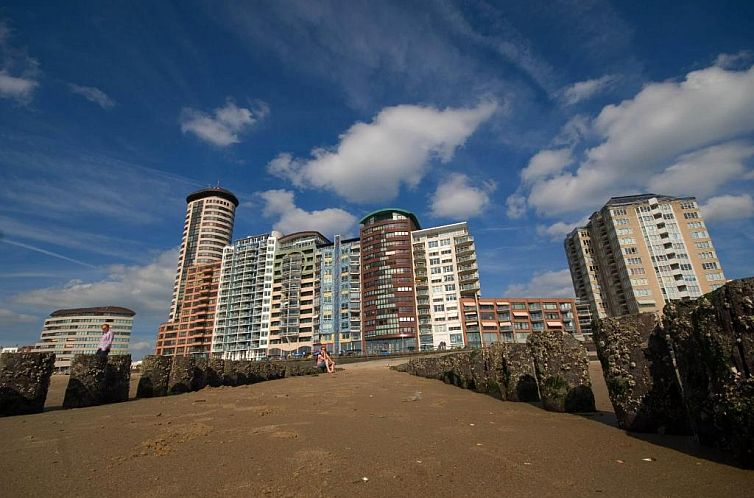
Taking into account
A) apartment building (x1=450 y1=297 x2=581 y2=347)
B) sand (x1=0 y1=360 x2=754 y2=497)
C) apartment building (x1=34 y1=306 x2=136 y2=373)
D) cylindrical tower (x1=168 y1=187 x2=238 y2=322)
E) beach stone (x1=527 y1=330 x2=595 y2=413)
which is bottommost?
sand (x1=0 y1=360 x2=754 y2=497)

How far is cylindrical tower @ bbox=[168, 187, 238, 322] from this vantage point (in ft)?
449

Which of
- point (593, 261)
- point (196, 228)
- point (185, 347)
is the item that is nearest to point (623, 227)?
point (593, 261)

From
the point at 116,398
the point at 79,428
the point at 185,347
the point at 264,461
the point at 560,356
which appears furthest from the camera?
the point at 185,347

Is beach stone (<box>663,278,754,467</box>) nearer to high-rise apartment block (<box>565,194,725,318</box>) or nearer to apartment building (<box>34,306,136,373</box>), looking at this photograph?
high-rise apartment block (<box>565,194,725,318</box>)

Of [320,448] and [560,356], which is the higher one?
[560,356]

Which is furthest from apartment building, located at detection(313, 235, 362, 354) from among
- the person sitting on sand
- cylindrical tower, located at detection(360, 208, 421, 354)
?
the person sitting on sand

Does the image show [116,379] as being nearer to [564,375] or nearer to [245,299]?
[564,375]

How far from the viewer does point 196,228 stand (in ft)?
470

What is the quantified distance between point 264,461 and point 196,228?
159 m

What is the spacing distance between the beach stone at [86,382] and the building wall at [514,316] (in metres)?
83.8

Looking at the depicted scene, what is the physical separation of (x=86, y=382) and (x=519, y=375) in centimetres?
1150

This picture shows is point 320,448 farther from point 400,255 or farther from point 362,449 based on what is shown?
point 400,255

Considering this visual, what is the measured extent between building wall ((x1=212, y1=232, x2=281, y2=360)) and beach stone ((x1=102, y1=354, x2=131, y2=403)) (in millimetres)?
104413

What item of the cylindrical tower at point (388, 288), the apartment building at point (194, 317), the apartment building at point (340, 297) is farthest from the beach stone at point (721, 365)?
the apartment building at point (194, 317)
